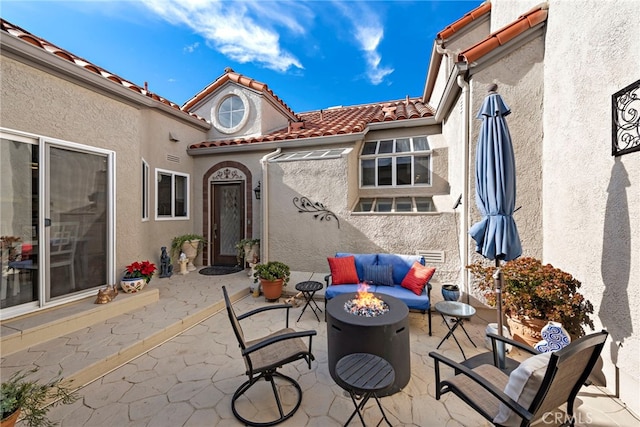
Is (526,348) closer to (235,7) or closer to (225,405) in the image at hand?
(225,405)

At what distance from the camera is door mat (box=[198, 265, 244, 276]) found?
898 centimetres

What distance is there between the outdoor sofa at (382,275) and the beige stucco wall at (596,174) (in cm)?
250

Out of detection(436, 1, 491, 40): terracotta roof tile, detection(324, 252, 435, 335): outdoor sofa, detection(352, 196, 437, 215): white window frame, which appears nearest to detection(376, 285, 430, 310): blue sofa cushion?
detection(324, 252, 435, 335): outdoor sofa

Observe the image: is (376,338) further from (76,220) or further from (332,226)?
(76,220)

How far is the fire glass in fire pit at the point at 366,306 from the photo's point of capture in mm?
3930

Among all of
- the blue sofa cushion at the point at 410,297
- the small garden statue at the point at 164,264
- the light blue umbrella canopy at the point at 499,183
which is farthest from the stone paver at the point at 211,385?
the small garden statue at the point at 164,264

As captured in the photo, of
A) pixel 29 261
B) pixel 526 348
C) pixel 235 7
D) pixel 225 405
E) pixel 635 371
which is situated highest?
pixel 235 7

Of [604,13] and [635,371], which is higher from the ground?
[604,13]

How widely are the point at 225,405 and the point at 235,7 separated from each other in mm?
8906

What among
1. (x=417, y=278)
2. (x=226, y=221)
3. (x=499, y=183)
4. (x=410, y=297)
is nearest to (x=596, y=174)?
(x=499, y=183)

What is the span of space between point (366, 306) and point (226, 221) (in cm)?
775

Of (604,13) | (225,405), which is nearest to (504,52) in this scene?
(604,13)

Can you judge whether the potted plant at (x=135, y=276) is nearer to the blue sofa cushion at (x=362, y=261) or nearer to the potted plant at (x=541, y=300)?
the blue sofa cushion at (x=362, y=261)

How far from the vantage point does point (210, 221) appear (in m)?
10.1
